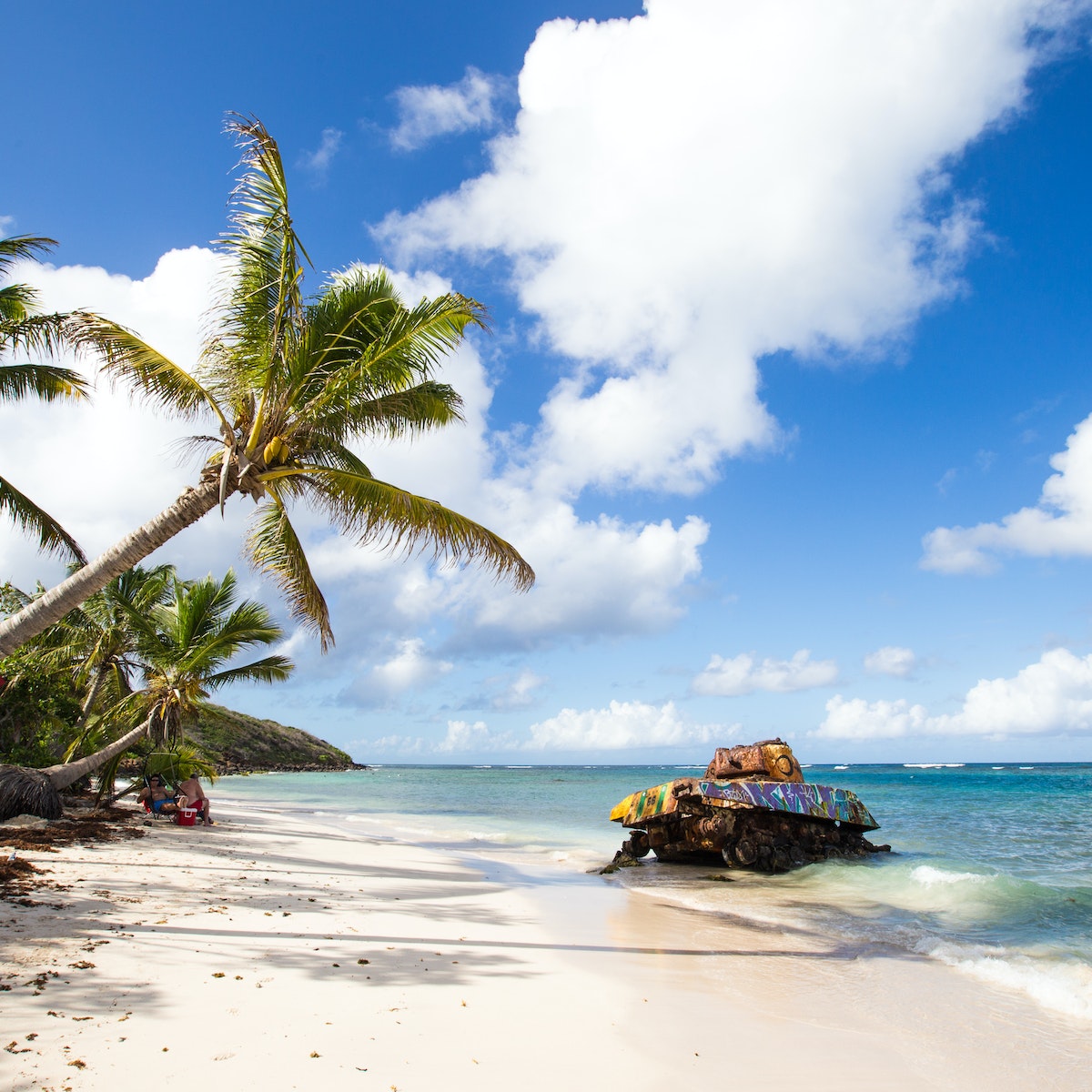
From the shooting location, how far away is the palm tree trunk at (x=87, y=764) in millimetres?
12797

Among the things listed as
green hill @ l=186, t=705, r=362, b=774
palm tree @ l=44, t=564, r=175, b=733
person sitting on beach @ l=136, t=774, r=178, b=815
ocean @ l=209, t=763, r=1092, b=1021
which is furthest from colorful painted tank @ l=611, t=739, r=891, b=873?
green hill @ l=186, t=705, r=362, b=774

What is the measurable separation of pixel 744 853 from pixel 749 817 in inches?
32.0

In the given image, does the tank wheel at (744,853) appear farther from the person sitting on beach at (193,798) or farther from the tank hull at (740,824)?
the person sitting on beach at (193,798)

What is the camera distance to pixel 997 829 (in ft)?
70.1

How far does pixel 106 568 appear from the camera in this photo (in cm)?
677

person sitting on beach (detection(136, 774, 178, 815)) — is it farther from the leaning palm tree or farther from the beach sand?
the beach sand

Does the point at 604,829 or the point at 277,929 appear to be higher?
the point at 277,929

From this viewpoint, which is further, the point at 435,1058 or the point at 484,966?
the point at 484,966

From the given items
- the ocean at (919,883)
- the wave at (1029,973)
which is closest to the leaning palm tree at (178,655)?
the ocean at (919,883)

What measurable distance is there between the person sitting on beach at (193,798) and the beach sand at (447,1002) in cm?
594

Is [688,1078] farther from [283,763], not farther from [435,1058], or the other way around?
[283,763]

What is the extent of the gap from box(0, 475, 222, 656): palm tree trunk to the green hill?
48.8 meters

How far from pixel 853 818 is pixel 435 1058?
46.4ft

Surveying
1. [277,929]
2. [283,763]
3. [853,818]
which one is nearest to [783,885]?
[853,818]
